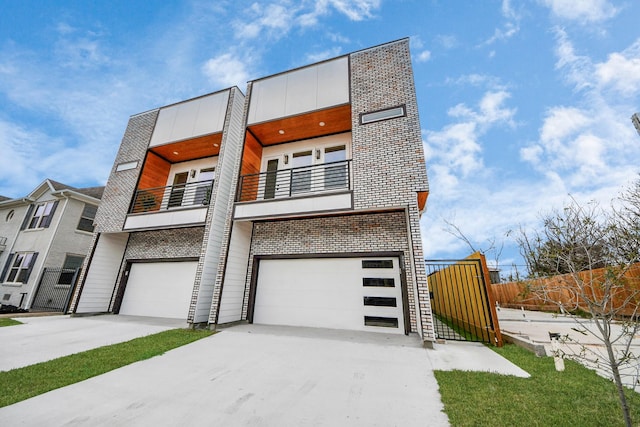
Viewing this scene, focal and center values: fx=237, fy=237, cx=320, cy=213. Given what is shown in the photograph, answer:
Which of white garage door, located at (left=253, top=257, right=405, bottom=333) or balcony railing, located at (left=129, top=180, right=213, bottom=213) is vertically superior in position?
balcony railing, located at (left=129, top=180, right=213, bottom=213)

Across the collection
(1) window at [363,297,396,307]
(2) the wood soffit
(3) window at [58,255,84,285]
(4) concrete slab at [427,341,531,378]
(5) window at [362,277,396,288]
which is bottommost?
(4) concrete slab at [427,341,531,378]

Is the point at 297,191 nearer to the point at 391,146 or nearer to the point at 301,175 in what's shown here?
the point at 301,175

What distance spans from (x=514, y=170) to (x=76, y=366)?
87.3 ft

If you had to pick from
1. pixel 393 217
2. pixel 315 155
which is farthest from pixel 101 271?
pixel 393 217

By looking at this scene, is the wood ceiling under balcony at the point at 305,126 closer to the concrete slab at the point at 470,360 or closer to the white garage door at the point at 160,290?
the white garage door at the point at 160,290

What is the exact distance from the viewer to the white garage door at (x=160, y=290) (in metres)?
8.90

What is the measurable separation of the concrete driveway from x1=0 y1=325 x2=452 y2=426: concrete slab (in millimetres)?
11

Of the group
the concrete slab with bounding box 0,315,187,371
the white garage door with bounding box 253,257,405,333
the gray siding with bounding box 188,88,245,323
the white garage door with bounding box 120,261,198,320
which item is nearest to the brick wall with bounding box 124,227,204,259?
the white garage door with bounding box 120,261,198,320

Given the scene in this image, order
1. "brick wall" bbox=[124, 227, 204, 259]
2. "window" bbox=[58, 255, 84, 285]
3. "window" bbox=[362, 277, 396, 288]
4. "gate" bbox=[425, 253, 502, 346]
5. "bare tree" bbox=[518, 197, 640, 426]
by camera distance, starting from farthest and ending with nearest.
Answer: "window" bbox=[58, 255, 84, 285]
"brick wall" bbox=[124, 227, 204, 259]
"window" bbox=[362, 277, 396, 288]
"gate" bbox=[425, 253, 502, 346]
"bare tree" bbox=[518, 197, 640, 426]

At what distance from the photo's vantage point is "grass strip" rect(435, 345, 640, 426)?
238cm

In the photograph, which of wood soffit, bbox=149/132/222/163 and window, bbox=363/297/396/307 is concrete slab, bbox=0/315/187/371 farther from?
wood soffit, bbox=149/132/222/163

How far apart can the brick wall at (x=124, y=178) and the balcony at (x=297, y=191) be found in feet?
17.2

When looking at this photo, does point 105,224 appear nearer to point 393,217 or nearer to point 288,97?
point 288,97

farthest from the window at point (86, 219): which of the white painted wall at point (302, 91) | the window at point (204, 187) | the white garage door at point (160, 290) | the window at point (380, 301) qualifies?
the window at point (380, 301)
